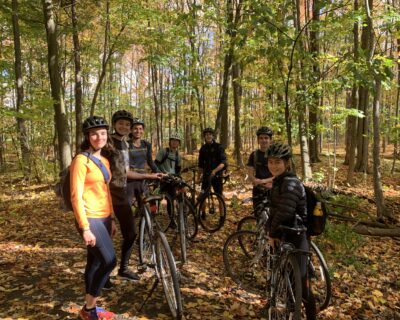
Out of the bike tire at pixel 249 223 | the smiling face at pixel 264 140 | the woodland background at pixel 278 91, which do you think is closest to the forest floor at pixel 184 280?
the woodland background at pixel 278 91

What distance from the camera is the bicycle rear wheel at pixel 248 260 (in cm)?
527

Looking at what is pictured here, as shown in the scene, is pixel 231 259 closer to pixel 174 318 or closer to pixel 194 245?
pixel 194 245

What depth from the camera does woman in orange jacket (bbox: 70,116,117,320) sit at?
11.2 feet

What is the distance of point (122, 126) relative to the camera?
508 cm

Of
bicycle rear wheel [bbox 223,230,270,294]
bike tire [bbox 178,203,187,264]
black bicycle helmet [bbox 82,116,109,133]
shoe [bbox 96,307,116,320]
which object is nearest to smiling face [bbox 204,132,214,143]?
bike tire [bbox 178,203,187,264]

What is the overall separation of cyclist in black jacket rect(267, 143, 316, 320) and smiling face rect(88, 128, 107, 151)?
189 cm

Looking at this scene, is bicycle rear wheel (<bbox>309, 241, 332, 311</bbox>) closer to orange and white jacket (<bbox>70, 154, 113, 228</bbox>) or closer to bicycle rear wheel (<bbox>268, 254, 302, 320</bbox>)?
bicycle rear wheel (<bbox>268, 254, 302, 320</bbox>)

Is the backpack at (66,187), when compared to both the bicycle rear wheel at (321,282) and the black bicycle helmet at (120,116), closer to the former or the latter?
the black bicycle helmet at (120,116)

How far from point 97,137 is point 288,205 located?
7.20 ft

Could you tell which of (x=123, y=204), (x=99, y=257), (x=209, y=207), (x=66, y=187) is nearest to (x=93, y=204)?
(x=66, y=187)

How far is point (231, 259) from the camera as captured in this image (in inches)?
235

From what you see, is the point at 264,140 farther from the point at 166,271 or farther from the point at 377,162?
the point at 377,162

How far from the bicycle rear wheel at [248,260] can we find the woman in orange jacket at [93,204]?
2418 millimetres

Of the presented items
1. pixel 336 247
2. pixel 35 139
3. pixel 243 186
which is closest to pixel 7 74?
pixel 35 139
